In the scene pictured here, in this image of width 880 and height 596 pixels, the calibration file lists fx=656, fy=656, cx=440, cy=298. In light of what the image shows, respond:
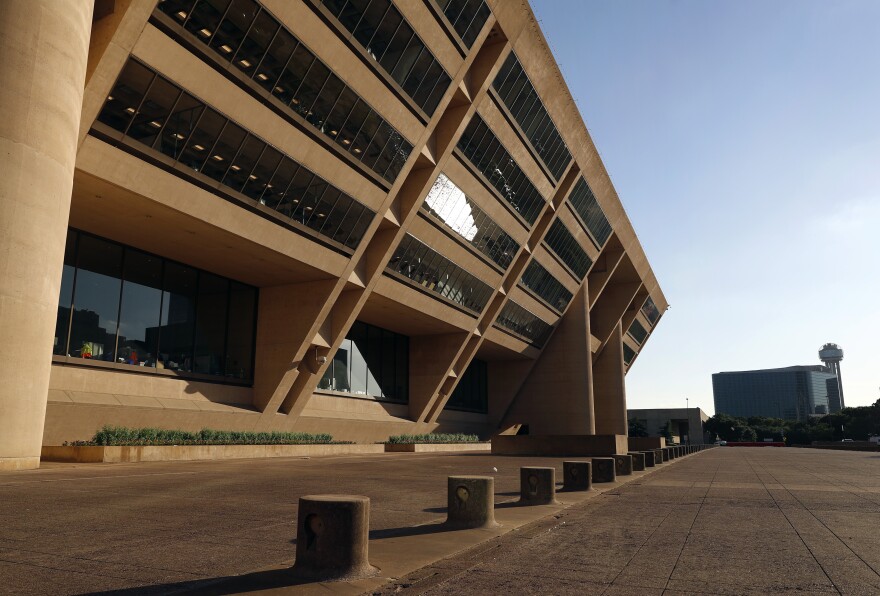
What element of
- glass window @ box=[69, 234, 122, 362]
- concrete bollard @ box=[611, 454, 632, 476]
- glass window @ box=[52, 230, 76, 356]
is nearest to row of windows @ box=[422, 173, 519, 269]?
glass window @ box=[69, 234, 122, 362]

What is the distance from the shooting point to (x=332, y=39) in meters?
23.7

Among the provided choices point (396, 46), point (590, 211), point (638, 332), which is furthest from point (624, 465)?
point (638, 332)

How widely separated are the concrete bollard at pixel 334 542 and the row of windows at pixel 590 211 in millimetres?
44259

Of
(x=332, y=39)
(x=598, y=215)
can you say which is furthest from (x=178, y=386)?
(x=598, y=215)

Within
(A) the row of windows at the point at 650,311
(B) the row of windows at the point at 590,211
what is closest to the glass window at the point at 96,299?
(B) the row of windows at the point at 590,211

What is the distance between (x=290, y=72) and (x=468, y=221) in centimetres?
1581

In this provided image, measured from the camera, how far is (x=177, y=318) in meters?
28.5

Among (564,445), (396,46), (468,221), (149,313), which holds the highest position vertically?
(396,46)

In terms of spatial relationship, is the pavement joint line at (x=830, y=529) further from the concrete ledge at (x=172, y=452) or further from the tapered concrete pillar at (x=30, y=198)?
the concrete ledge at (x=172, y=452)

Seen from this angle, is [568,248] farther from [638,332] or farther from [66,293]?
[66,293]

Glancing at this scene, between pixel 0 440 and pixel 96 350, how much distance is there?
1119 centimetres

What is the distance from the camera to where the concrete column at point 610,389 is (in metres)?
68.0

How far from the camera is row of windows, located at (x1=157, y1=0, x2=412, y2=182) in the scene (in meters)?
20.1

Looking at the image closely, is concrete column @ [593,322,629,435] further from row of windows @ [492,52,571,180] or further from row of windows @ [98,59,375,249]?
row of windows @ [98,59,375,249]
